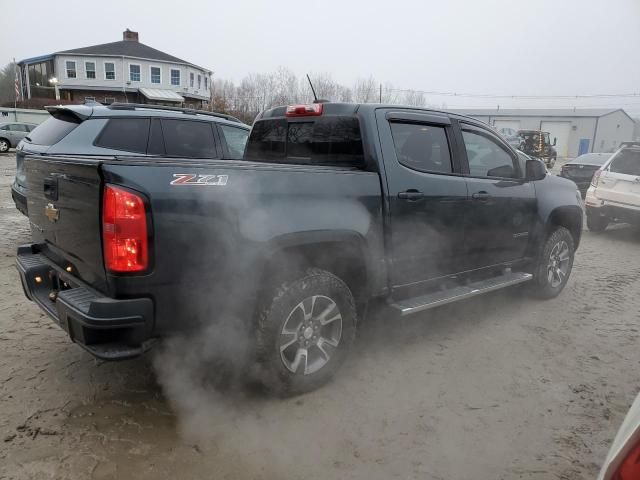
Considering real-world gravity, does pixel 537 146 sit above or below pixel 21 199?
above

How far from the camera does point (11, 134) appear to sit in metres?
21.9

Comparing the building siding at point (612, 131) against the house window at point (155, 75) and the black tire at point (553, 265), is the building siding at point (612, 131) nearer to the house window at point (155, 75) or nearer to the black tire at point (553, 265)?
the house window at point (155, 75)

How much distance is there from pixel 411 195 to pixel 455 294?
97 centimetres

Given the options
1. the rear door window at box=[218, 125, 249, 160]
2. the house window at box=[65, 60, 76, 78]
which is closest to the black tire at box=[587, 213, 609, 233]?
the rear door window at box=[218, 125, 249, 160]

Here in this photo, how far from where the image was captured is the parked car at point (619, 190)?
27.3 feet

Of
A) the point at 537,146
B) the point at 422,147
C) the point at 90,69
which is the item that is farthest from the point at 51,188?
the point at 90,69

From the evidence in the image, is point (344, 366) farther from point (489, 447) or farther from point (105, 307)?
point (105, 307)

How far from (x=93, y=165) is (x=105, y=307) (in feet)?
2.39

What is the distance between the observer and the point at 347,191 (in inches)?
127

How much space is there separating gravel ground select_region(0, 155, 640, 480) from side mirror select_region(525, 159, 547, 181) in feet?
4.85

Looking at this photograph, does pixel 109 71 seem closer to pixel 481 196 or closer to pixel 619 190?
pixel 619 190

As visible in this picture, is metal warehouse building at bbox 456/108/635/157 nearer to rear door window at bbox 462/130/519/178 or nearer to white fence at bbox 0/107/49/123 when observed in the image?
white fence at bbox 0/107/49/123

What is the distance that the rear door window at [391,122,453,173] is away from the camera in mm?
3720

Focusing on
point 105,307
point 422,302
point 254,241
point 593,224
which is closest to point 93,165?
point 105,307
